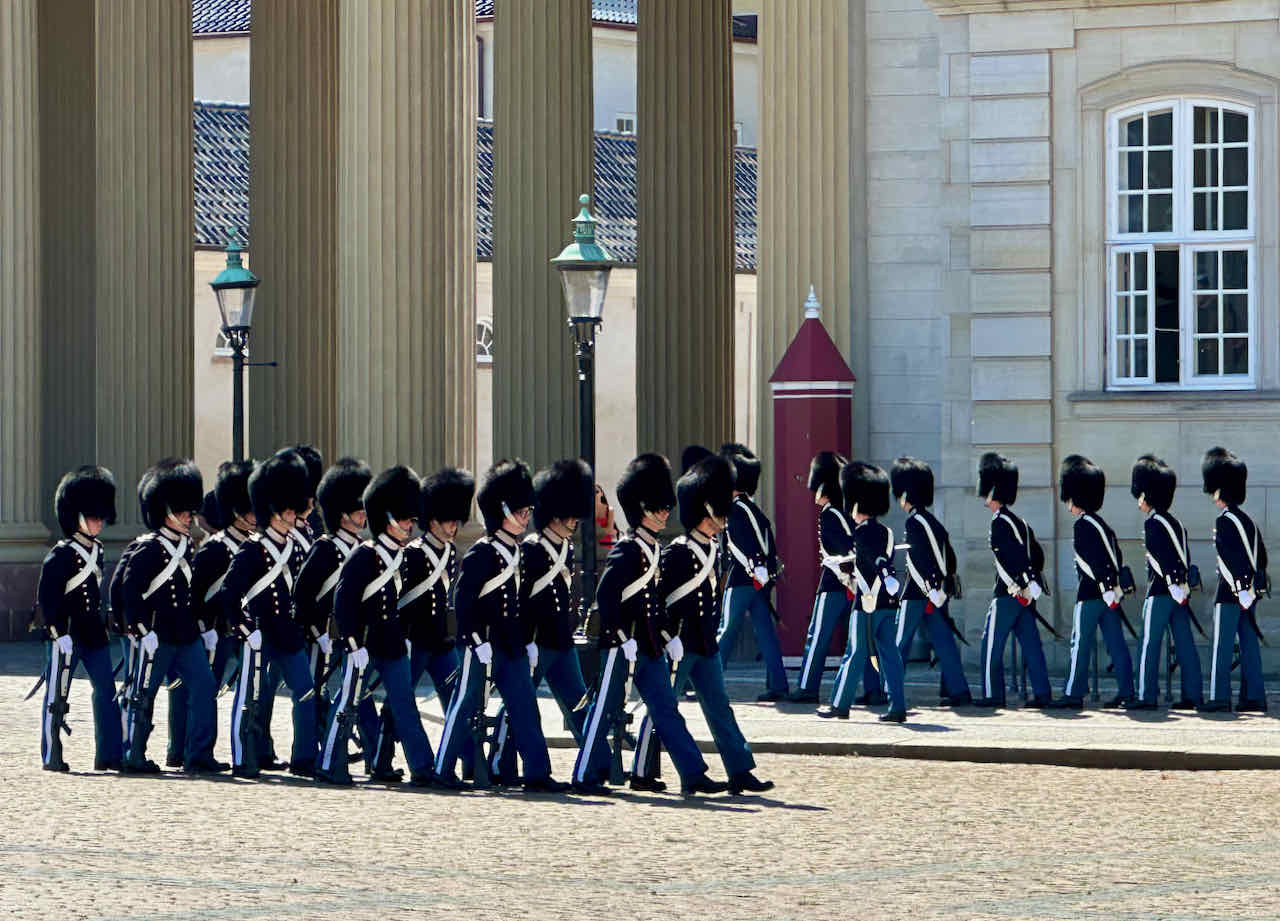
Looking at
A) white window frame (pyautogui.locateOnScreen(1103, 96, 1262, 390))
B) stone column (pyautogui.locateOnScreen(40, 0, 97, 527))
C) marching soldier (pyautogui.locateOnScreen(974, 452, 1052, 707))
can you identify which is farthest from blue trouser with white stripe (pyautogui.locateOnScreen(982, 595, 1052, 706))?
stone column (pyautogui.locateOnScreen(40, 0, 97, 527))

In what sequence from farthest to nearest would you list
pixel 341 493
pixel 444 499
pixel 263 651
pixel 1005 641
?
pixel 1005 641 < pixel 341 493 < pixel 263 651 < pixel 444 499

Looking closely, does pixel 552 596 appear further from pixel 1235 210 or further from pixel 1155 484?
pixel 1235 210

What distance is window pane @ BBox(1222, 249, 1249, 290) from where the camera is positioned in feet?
60.6

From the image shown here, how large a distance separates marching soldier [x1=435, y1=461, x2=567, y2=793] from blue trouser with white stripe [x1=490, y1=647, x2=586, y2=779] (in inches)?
3.8

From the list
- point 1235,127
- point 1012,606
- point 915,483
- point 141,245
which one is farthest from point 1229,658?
point 141,245

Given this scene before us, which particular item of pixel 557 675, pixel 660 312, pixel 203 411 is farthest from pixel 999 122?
pixel 203 411

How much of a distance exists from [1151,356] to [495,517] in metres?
6.86

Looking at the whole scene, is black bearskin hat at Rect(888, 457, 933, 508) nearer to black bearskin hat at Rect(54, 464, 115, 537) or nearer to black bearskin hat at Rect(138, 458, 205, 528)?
black bearskin hat at Rect(138, 458, 205, 528)

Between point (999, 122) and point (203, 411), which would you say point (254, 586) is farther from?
point (203, 411)

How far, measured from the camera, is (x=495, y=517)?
13117mm

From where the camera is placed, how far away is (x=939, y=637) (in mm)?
16109

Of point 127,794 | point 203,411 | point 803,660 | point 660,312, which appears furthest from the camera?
point 203,411

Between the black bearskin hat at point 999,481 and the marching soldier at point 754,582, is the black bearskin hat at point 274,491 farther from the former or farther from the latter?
the black bearskin hat at point 999,481

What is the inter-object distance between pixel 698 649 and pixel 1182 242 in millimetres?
6970
